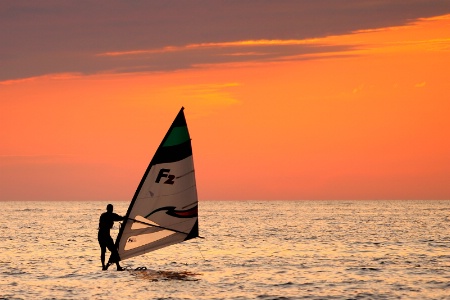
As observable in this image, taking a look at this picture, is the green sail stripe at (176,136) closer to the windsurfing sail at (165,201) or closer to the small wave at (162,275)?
the windsurfing sail at (165,201)

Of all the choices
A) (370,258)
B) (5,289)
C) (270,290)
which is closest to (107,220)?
(5,289)

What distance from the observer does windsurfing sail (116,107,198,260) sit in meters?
34.5

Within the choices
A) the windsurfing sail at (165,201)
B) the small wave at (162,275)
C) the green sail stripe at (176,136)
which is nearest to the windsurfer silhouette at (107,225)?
the windsurfing sail at (165,201)

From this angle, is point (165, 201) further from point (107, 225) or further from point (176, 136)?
point (176, 136)

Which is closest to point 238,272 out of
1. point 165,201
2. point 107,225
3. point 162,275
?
point 162,275

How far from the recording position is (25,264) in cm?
4309

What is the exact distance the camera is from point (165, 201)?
34.9 m

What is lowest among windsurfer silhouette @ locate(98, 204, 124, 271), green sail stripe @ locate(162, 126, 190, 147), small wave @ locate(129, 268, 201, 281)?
small wave @ locate(129, 268, 201, 281)

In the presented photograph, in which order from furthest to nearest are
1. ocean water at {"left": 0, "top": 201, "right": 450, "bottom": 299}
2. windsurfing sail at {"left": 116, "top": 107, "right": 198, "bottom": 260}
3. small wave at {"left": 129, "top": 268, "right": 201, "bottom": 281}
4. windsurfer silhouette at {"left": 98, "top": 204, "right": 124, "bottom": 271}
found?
small wave at {"left": 129, "top": 268, "right": 201, "bottom": 281} → windsurfing sail at {"left": 116, "top": 107, "right": 198, "bottom": 260} → windsurfer silhouette at {"left": 98, "top": 204, "right": 124, "bottom": 271} → ocean water at {"left": 0, "top": 201, "right": 450, "bottom": 299}

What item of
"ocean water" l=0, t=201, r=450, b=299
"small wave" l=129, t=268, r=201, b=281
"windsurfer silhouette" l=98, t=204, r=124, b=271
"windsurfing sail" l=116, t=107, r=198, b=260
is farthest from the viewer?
"small wave" l=129, t=268, r=201, b=281

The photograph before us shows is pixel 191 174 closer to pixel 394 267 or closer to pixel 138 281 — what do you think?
pixel 138 281

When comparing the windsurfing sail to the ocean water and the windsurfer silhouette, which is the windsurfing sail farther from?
the ocean water

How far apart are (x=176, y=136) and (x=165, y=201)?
9.19 feet

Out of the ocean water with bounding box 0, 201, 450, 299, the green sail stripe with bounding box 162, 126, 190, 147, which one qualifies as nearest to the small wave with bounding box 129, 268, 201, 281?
the ocean water with bounding box 0, 201, 450, 299
